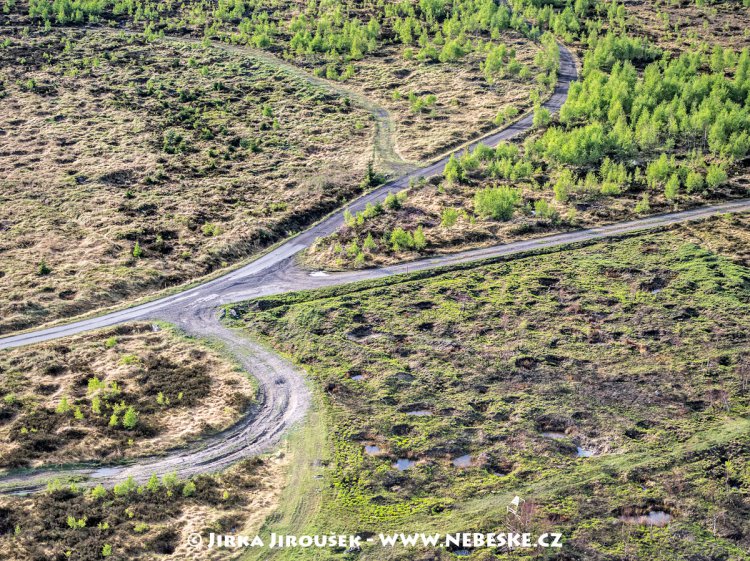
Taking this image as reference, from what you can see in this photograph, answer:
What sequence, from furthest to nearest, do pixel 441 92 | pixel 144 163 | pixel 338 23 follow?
1. pixel 338 23
2. pixel 441 92
3. pixel 144 163

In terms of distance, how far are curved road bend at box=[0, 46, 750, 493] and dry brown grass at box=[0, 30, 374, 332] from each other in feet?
12.1

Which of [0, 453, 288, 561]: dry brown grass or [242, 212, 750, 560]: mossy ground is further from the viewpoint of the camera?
[242, 212, 750, 560]: mossy ground

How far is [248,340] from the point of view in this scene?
2606 inches

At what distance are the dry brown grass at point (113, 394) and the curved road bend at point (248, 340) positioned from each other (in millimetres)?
1309

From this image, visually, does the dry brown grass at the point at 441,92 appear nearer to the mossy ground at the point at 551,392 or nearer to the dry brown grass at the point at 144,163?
the dry brown grass at the point at 144,163

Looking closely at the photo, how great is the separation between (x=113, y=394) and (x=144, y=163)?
50.3m

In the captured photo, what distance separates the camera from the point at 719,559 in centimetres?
4312

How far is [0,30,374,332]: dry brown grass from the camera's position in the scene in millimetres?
78438

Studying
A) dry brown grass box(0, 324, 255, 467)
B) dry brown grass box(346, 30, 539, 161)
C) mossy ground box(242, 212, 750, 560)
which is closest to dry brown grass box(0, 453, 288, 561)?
dry brown grass box(0, 324, 255, 467)

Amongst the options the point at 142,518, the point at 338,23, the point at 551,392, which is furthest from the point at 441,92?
the point at 142,518

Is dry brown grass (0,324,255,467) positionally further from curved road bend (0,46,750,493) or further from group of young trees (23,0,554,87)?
group of young trees (23,0,554,87)

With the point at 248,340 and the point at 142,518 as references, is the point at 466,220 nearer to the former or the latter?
the point at 248,340

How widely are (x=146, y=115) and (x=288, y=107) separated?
21.4 metres

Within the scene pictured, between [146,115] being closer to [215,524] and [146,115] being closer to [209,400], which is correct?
[209,400]
